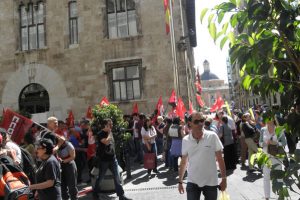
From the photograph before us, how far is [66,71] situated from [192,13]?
860 inches

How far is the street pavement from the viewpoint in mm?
7609

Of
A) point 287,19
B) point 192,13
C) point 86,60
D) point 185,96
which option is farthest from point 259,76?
point 192,13

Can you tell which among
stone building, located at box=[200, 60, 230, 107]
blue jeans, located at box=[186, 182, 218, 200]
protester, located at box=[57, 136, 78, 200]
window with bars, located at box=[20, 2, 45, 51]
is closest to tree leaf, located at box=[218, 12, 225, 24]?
blue jeans, located at box=[186, 182, 218, 200]

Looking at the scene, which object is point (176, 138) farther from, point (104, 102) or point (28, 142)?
point (28, 142)

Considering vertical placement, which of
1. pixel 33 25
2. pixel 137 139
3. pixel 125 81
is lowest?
pixel 137 139

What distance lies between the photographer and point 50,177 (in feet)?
14.9

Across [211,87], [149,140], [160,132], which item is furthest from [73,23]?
[211,87]

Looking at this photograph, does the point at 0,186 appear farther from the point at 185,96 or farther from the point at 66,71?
the point at 66,71

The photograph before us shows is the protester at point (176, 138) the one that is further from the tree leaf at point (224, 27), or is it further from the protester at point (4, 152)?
the tree leaf at point (224, 27)

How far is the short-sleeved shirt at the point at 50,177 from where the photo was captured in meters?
4.55

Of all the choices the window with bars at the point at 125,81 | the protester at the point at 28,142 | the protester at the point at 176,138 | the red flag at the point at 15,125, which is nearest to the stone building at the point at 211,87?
the window with bars at the point at 125,81

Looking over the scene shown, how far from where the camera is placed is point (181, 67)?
57.5 ft

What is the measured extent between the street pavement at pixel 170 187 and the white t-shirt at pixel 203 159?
296cm

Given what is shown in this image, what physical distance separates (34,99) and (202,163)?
53.0 ft
